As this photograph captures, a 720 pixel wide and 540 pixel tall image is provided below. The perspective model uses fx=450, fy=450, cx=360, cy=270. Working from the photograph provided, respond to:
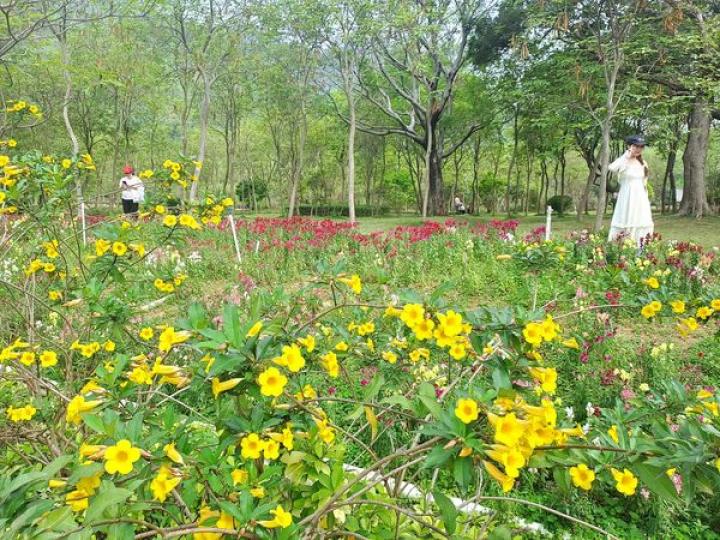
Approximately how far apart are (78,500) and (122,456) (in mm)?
154

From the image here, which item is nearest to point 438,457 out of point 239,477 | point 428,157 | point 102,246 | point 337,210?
point 239,477

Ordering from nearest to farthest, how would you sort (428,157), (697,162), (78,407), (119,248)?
(78,407) < (119,248) < (697,162) < (428,157)

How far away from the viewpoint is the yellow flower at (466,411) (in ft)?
2.83

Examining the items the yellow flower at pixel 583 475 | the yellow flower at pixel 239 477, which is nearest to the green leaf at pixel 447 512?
the yellow flower at pixel 583 475

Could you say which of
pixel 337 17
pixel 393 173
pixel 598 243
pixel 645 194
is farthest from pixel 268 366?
pixel 393 173

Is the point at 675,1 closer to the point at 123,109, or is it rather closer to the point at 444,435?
the point at 444,435

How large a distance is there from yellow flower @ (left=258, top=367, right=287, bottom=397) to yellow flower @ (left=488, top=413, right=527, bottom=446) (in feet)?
1.41

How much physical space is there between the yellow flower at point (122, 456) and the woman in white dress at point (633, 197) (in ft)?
24.2

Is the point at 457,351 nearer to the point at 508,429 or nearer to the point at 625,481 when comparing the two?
the point at 508,429

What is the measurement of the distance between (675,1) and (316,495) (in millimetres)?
14383

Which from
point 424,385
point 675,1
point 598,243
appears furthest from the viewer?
point 675,1

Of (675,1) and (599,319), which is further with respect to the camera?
(675,1)

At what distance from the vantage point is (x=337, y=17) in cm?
1426

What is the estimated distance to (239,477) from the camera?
1.12 m
